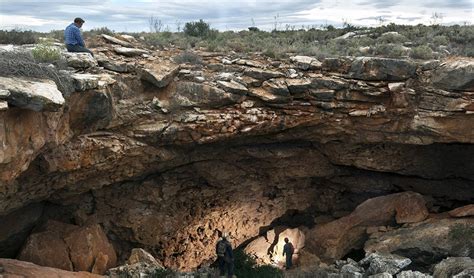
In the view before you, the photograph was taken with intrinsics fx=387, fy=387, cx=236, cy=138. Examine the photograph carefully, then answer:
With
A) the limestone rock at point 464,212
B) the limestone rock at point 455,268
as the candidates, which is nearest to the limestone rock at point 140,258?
the limestone rock at point 455,268

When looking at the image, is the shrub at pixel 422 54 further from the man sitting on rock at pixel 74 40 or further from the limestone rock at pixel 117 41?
the man sitting on rock at pixel 74 40

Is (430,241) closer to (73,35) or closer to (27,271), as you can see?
(27,271)

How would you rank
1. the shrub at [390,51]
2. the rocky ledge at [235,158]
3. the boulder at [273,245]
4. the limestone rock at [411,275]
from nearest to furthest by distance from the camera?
1. the rocky ledge at [235,158]
2. the limestone rock at [411,275]
3. the shrub at [390,51]
4. the boulder at [273,245]

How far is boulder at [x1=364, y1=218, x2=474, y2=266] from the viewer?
31.7ft

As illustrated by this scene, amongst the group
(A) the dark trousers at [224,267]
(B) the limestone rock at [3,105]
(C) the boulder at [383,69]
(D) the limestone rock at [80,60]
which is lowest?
(A) the dark trousers at [224,267]

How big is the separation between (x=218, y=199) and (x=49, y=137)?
22.7ft

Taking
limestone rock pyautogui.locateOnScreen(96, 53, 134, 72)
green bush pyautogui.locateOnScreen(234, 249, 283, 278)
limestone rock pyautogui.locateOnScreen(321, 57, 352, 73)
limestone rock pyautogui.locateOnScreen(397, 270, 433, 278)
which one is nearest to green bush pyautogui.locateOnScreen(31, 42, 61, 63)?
limestone rock pyautogui.locateOnScreen(96, 53, 134, 72)

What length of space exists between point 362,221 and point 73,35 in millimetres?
9702

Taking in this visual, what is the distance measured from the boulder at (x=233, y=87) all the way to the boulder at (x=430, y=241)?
5618mm

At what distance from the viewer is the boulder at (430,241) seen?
967 centimetres

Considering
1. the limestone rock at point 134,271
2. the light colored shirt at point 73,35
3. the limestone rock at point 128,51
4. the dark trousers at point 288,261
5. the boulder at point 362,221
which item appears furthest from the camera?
the boulder at point 362,221

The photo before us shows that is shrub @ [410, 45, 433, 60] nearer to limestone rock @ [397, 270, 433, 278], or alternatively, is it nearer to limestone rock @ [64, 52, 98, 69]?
limestone rock @ [397, 270, 433, 278]

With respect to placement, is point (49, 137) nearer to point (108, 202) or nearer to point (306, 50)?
point (108, 202)

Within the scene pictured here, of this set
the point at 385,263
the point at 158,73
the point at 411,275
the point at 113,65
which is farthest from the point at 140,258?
the point at 411,275
